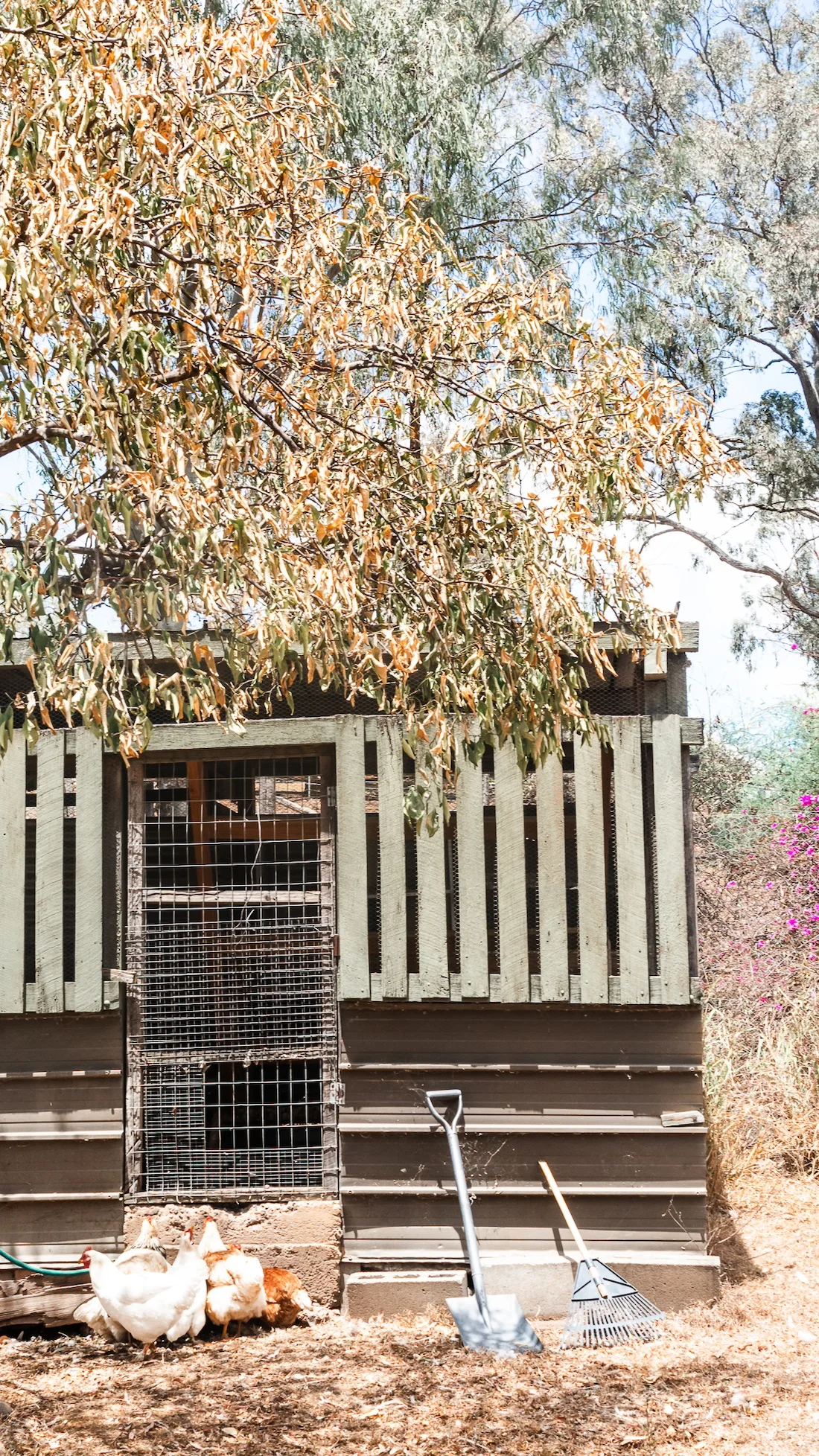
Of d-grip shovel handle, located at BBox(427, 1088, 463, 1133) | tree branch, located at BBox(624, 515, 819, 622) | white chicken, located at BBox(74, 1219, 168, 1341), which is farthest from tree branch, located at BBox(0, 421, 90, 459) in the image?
tree branch, located at BBox(624, 515, 819, 622)

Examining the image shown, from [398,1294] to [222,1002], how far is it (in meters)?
1.61

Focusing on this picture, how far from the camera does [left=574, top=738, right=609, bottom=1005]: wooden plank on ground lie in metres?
6.25

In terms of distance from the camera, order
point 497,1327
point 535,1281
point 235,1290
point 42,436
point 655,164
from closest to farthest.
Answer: point 42,436
point 497,1327
point 235,1290
point 535,1281
point 655,164

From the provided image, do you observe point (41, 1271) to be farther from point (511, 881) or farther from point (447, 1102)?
point (511, 881)

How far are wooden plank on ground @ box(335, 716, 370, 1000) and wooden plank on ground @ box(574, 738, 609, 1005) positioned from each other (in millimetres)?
1046

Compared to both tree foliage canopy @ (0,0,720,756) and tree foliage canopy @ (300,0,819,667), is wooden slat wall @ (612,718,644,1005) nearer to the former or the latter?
tree foliage canopy @ (0,0,720,756)

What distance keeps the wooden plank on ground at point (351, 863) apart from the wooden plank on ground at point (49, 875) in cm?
136

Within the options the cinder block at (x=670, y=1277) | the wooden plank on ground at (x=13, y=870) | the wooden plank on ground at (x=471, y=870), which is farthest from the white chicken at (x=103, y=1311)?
the cinder block at (x=670, y=1277)

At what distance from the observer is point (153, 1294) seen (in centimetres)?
566

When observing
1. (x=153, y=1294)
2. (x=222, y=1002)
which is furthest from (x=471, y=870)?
(x=153, y=1294)

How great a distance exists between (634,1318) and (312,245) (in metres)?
4.77

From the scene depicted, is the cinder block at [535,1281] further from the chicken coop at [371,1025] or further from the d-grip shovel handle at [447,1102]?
the d-grip shovel handle at [447,1102]

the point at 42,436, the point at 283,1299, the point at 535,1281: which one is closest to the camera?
the point at 42,436

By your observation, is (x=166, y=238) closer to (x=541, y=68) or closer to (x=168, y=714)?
(x=168, y=714)
